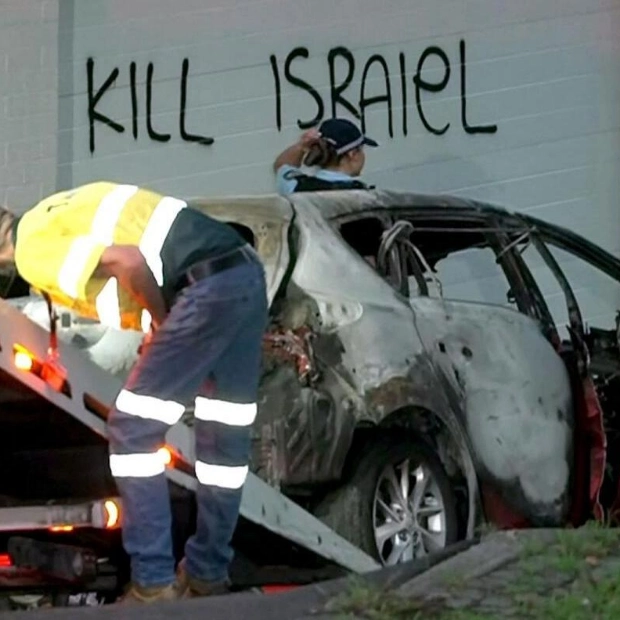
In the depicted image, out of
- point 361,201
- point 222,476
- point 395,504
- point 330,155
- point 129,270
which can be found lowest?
point 395,504

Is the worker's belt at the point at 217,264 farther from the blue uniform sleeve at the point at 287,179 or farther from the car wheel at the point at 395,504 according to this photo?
the blue uniform sleeve at the point at 287,179

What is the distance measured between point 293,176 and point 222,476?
9.99 feet

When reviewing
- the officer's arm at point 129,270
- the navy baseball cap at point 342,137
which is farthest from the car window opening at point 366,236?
the officer's arm at point 129,270

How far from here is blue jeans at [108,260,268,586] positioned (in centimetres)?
595

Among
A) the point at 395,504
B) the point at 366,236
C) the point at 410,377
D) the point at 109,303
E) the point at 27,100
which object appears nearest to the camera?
the point at 109,303

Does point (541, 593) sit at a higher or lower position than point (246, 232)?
lower

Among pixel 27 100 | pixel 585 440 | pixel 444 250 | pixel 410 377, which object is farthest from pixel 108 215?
pixel 27 100

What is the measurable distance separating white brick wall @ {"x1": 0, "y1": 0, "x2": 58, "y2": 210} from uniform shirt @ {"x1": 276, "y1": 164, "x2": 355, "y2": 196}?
2771 millimetres

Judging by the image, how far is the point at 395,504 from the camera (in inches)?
283

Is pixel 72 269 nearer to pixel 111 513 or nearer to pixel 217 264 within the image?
pixel 217 264

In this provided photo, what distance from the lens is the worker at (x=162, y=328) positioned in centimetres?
591

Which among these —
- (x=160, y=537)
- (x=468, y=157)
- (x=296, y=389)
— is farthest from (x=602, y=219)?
(x=160, y=537)

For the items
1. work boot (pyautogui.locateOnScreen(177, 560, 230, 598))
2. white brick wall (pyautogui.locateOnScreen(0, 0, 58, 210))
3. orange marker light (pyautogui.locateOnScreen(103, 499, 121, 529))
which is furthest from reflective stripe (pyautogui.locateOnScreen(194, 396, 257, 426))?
white brick wall (pyautogui.locateOnScreen(0, 0, 58, 210))

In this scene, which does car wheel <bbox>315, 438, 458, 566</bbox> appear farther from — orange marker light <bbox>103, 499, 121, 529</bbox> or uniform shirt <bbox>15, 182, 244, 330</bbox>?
uniform shirt <bbox>15, 182, 244, 330</bbox>
